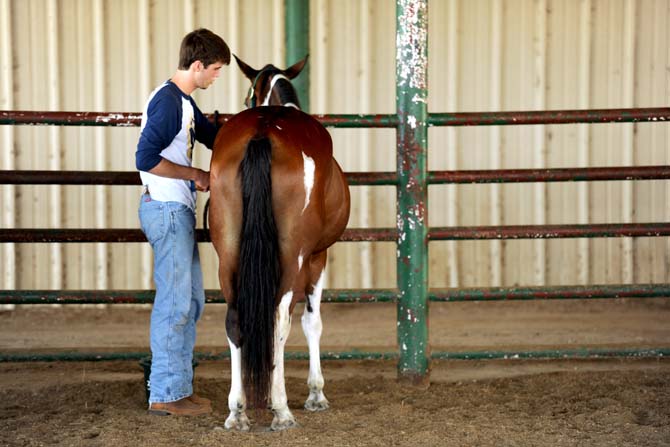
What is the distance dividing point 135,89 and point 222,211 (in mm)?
5392

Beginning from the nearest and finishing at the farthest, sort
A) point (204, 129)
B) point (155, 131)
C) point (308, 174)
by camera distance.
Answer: point (308, 174), point (155, 131), point (204, 129)

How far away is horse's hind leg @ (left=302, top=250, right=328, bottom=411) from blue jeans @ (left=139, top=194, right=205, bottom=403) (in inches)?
25.9

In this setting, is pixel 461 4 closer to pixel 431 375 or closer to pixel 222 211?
pixel 431 375

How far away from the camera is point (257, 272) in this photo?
12.4 ft

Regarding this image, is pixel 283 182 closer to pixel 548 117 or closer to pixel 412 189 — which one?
pixel 412 189

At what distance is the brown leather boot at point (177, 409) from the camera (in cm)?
424

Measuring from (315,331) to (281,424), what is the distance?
73 centimetres

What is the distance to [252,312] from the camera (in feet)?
12.5

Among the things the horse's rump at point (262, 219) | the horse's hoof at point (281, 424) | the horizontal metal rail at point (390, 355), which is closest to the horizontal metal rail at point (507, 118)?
the horse's rump at point (262, 219)

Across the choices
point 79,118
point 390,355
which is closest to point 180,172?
point 79,118

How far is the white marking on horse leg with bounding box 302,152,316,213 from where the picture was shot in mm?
3920

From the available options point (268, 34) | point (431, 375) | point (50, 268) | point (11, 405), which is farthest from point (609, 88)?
point (11, 405)

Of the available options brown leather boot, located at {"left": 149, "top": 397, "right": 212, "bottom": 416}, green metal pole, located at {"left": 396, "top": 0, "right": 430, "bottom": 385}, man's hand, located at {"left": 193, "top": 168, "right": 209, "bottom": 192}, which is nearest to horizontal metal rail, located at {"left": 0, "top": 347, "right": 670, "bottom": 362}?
green metal pole, located at {"left": 396, "top": 0, "right": 430, "bottom": 385}

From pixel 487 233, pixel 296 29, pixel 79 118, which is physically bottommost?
pixel 487 233
